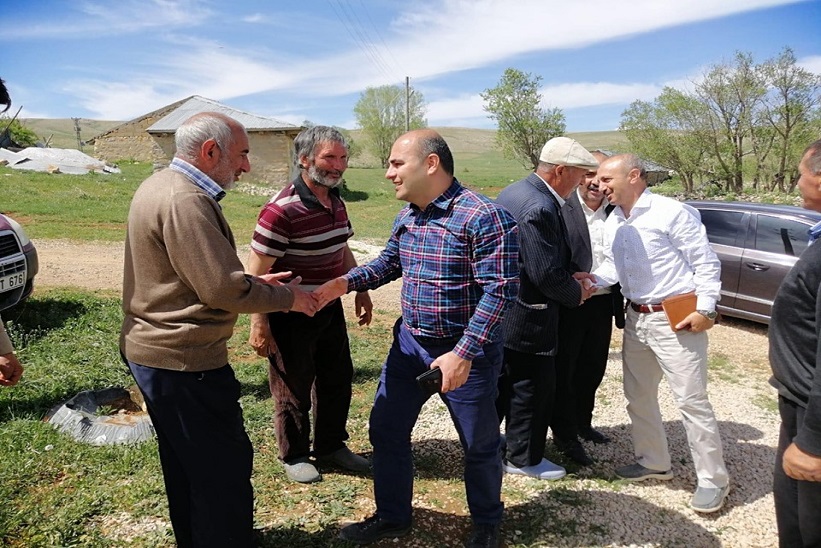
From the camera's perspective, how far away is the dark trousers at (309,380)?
3.41m

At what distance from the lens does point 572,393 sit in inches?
159

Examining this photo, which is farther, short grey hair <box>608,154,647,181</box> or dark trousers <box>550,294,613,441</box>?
dark trousers <box>550,294,613,441</box>

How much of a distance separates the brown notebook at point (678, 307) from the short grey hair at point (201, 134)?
2580 millimetres

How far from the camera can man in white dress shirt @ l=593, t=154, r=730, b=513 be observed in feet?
10.7

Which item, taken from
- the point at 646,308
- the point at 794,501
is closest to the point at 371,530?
the point at 794,501

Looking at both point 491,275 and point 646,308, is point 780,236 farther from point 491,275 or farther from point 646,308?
point 491,275

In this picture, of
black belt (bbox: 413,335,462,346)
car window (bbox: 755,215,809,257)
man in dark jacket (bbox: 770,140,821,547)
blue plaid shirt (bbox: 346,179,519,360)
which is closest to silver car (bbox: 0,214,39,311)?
blue plaid shirt (bbox: 346,179,519,360)

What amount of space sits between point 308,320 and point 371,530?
49.4 inches

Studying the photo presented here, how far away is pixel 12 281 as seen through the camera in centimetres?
546

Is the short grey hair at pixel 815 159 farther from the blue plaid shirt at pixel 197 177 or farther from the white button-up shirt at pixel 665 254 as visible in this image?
the blue plaid shirt at pixel 197 177

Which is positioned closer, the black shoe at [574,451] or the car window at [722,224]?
the black shoe at [574,451]

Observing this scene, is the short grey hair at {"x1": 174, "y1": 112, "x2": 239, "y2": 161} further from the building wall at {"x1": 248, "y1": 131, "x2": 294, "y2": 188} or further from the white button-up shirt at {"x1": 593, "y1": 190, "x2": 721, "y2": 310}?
the building wall at {"x1": 248, "y1": 131, "x2": 294, "y2": 188}

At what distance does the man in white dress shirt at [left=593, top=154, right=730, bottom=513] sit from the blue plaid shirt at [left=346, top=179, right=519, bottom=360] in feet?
4.05

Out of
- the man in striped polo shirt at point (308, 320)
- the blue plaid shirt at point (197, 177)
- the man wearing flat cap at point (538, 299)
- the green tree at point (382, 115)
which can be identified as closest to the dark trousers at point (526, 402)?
the man wearing flat cap at point (538, 299)
